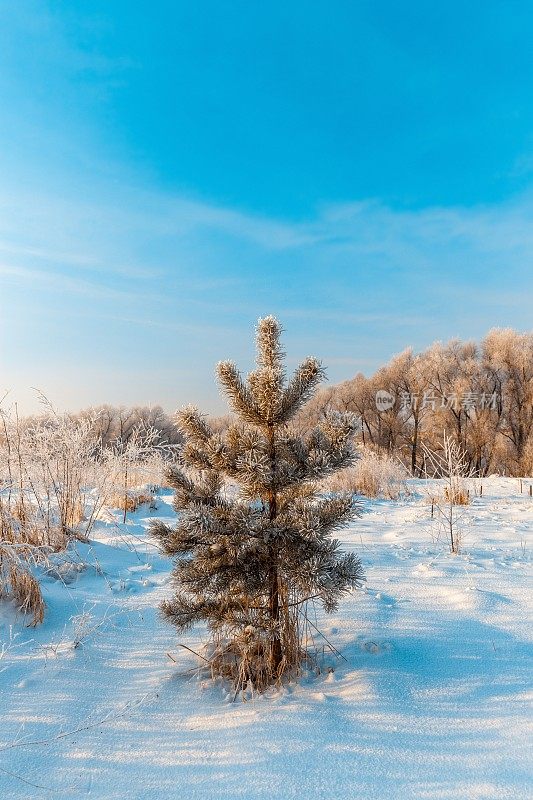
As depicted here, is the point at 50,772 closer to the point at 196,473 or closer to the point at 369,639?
the point at 196,473

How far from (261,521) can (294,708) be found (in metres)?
0.92

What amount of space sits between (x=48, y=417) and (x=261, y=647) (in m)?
4.74

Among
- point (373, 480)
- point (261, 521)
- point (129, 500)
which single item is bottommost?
point (129, 500)

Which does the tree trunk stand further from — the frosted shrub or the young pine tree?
the frosted shrub

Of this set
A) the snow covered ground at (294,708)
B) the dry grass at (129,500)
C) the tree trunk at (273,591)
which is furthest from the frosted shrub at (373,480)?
the tree trunk at (273,591)

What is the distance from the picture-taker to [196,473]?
309 cm

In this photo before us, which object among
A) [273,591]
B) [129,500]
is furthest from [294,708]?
[129,500]

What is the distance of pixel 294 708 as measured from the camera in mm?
2453

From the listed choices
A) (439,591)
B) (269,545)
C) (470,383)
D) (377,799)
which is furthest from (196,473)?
(470,383)

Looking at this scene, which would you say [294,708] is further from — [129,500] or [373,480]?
[373,480]

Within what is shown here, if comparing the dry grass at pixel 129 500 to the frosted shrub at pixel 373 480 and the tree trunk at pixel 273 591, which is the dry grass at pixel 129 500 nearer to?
the frosted shrub at pixel 373 480

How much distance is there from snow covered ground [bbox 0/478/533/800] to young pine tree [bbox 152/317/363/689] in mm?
357

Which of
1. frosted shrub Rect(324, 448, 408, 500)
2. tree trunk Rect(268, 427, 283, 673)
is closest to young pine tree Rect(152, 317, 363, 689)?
tree trunk Rect(268, 427, 283, 673)

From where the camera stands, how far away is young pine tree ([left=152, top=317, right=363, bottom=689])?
2.63 meters
